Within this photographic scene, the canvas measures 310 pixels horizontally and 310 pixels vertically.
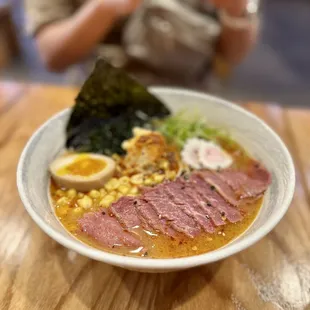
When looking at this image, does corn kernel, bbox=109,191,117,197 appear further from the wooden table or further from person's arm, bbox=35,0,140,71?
person's arm, bbox=35,0,140,71

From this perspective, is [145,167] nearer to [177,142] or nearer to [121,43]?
[177,142]

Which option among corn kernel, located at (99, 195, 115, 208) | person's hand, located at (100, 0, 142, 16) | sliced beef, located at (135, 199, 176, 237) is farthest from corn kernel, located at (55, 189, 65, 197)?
person's hand, located at (100, 0, 142, 16)

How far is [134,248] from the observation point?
964mm

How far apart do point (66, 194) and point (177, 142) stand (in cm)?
42

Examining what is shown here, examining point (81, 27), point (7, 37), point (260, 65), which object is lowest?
point (260, 65)

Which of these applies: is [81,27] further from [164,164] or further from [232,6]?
[164,164]

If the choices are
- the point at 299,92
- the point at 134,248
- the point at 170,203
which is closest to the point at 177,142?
the point at 170,203

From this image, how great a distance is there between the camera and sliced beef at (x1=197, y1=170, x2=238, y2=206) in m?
1.12

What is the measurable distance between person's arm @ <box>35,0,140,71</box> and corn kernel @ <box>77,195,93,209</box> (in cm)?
88

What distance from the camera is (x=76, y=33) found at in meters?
1.85

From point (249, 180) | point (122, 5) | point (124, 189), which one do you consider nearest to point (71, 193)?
point (124, 189)

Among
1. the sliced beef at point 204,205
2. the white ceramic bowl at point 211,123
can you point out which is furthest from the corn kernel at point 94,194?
the sliced beef at point 204,205

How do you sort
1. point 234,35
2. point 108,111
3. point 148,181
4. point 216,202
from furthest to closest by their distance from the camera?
point 234,35 < point 108,111 < point 148,181 < point 216,202

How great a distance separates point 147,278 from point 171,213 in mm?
167
